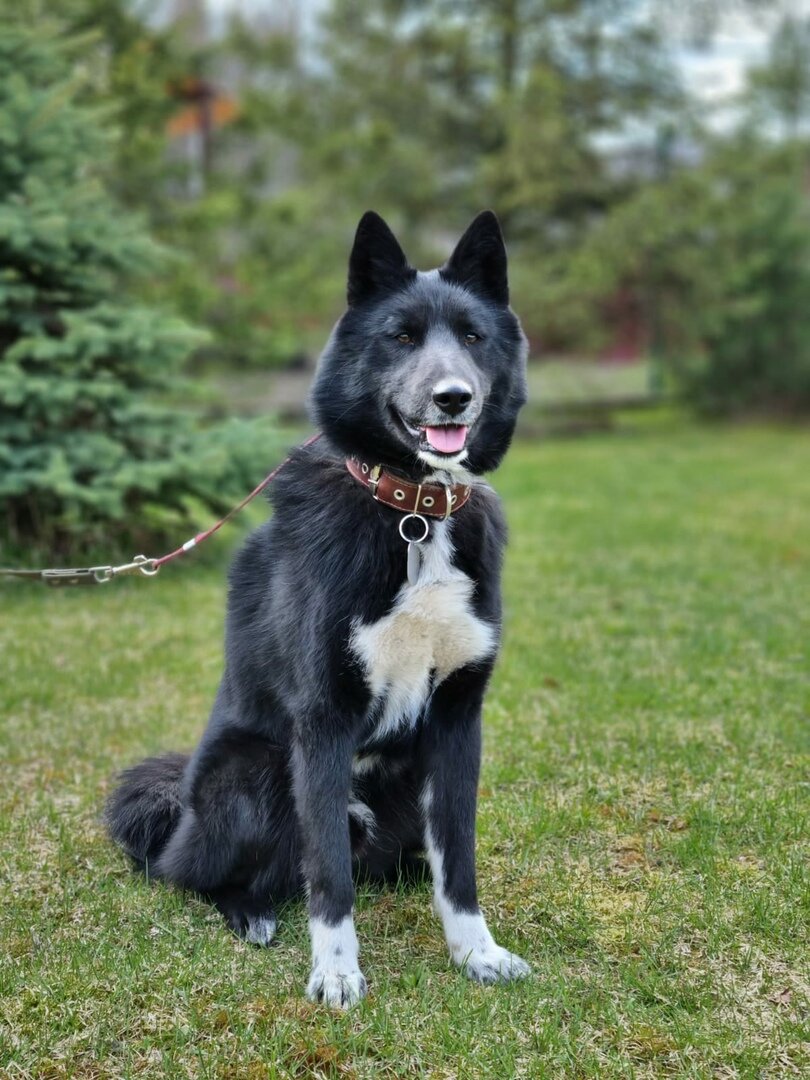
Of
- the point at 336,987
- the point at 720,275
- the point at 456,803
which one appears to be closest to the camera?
the point at 336,987

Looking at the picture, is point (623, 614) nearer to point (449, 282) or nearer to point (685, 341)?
point (449, 282)

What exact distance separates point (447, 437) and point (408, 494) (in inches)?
7.0

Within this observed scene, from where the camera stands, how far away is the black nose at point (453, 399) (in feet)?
8.08

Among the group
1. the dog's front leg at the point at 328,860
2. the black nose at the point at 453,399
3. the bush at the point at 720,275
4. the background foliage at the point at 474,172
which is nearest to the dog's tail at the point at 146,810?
the dog's front leg at the point at 328,860

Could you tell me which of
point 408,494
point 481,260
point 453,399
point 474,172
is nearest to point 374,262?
point 481,260

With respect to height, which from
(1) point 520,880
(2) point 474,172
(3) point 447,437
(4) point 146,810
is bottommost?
(1) point 520,880

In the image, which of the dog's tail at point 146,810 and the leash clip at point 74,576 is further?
the leash clip at point 74,576

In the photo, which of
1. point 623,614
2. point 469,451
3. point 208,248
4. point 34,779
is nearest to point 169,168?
point 208,248

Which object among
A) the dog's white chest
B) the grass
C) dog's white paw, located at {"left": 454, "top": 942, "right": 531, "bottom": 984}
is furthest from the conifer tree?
dog's white paw, located at {"left": 454, "top": 942, "right": 531, "bottom": 984}

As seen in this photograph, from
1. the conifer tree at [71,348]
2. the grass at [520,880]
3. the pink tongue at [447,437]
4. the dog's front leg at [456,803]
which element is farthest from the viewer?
the conifer tree at [71,348]

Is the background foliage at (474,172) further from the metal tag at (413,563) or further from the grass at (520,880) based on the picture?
the metal tag at (413,563)

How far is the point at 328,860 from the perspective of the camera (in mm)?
2510

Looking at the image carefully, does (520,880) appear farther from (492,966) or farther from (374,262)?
(374,262)

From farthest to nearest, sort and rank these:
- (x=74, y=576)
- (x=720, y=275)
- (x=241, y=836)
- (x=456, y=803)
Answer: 1. (x=720, y=275)
2. (x=74, y=576)
3. (x=241, y=836)
4. (x=456, y=803)
